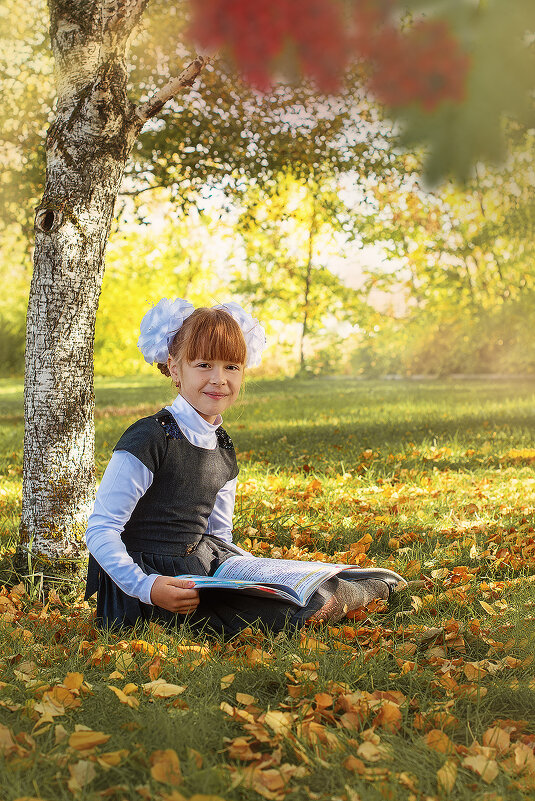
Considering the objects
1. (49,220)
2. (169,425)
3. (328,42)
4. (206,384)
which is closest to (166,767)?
(169,425)

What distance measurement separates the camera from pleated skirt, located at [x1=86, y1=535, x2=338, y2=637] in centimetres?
278

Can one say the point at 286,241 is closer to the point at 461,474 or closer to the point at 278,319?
the point at 278,319

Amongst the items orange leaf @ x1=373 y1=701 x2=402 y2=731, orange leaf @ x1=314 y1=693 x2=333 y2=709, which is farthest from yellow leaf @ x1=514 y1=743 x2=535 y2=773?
orange leaf @ x1=314 y1=693 x2=333 y2=709

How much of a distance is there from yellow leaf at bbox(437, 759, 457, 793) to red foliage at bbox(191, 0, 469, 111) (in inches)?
142

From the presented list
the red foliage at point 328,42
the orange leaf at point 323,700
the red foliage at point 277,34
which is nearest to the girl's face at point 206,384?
the orange leaf at point 323,700

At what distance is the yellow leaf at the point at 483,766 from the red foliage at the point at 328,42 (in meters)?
3.57

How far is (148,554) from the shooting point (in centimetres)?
290

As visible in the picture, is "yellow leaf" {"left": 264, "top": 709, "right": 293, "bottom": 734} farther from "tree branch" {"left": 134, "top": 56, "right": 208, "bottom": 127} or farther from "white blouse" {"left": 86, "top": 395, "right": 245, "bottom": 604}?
"tree branch" {"left": 134, "top": 56, "right": 208, "bottom": 127}

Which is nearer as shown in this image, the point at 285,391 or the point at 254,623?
the point at 254,623

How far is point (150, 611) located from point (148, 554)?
217mm

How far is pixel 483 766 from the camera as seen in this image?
71.6 inches

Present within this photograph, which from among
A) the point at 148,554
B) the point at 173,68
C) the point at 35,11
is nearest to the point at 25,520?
the point at 148,554

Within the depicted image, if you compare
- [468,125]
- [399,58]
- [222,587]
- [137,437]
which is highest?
[399,58]

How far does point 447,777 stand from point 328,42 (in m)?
5.81
